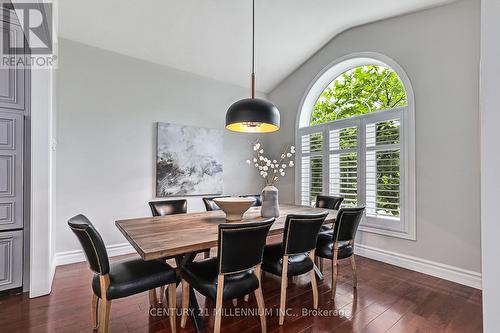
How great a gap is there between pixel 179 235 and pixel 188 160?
2.55 m

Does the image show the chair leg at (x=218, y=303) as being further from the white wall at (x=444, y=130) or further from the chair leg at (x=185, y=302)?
the white wall at (x=444, y=130)

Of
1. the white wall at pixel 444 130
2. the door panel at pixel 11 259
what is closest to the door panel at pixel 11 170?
the door panel at pixel 11 259

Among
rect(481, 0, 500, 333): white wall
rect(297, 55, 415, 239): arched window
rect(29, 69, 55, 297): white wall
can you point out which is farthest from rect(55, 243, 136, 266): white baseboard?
rect(481, 0, 500, 333): white wall

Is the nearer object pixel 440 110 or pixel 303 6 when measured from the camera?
pixel 440 110

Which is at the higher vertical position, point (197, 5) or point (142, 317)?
point (197, 5)

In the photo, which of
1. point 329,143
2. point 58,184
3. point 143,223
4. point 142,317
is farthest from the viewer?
point 329,143

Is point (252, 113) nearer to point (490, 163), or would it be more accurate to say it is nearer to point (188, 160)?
point (490, 163)

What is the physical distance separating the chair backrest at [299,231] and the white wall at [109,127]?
271cm

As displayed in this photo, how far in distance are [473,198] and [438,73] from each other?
1.55 m

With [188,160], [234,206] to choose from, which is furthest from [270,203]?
[188,160]

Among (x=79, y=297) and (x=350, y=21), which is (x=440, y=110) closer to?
(x=350, y=21)

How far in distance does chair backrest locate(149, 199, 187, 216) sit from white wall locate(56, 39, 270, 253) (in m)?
1.01

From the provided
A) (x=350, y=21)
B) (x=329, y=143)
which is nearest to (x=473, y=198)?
(x=329, y=143)

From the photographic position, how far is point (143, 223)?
2.47 metres
